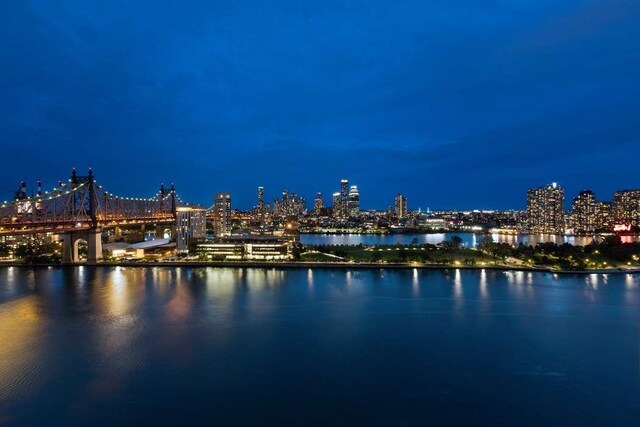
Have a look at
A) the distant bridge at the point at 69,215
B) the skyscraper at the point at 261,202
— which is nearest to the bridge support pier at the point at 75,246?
the distant bridge at the point at 69,215

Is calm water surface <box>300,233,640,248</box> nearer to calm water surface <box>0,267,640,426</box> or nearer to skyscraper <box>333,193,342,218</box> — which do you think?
calm water surface <box>0,267,640,426</box>

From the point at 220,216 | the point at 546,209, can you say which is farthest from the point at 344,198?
the point at 220,216

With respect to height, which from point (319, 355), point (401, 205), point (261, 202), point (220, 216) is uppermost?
point (261, 202)

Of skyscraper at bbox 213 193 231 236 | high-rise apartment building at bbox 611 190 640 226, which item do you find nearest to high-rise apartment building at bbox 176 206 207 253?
skyscraper at bbox 213 193 231 236

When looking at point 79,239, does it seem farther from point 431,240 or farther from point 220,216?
point 431,240

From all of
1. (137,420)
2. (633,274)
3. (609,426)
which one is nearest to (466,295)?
(609,426)
